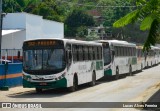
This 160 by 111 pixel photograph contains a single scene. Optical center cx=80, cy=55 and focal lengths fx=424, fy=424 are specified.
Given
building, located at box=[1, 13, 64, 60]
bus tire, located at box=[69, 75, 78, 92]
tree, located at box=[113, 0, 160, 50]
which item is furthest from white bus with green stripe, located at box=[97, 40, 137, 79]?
tree, located at box=[113, 0, 160, 50]

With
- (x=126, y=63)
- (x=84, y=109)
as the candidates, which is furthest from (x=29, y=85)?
(x=126, y=63)

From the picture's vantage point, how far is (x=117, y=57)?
3312cm

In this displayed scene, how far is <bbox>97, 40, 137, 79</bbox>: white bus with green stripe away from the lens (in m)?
31.5

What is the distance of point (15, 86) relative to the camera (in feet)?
85.2

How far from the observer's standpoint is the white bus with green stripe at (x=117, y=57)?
103ft

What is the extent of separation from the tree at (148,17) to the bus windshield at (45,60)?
9.41 m

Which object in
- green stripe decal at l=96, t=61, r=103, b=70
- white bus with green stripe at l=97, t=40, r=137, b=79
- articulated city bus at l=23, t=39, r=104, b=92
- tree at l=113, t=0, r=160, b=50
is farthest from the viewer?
white bus with green stripe at l=97, t=40, r=137, b=79

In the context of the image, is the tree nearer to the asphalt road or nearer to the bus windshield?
the asphalt road

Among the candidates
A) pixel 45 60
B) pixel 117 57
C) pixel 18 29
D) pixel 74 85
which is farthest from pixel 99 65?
pixel 18 29

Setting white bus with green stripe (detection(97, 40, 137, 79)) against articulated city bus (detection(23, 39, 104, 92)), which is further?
white bus with green stripe (detection(97, 40, 137, 79))

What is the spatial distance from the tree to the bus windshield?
9.41 m

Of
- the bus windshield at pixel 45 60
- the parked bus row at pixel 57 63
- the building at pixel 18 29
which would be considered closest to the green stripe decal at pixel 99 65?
the parked bus row at pixel 57 63

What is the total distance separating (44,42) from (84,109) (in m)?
7.62

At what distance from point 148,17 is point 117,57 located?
2176 centimetres
